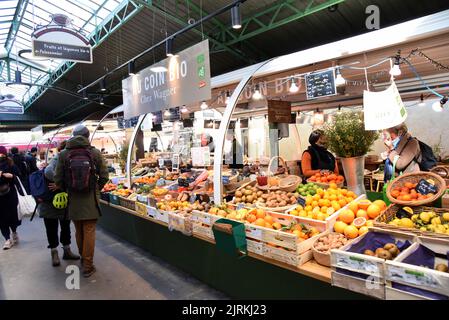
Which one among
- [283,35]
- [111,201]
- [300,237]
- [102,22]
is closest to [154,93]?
[111,201]

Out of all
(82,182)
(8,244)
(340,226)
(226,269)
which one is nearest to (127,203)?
(82,182)

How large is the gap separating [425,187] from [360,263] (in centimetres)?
111

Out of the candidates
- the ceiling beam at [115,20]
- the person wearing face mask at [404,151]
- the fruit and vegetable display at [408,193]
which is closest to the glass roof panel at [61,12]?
the ceiling beam at [115,20]

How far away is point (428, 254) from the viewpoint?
1.85 m

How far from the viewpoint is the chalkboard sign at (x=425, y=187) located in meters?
2.40

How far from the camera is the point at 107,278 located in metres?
3.71

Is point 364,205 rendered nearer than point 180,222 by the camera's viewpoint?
Yes

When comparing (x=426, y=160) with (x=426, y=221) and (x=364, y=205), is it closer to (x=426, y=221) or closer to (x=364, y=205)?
(x=364, y=205)

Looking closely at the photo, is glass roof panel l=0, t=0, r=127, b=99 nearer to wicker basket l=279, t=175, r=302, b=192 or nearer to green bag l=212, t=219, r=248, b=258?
wicker basket l=279, t=175, r=302, b=192

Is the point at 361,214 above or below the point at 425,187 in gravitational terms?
below

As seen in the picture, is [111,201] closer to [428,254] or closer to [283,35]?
[428,254]

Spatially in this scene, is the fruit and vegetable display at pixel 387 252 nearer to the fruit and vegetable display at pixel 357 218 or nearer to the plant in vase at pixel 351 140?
the fruit and vegetable display at pixel 357 218

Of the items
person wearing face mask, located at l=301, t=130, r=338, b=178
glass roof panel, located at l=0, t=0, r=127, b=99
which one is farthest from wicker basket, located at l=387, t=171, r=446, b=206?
glass roof panel, located at l=0, t=0, r=127, b=99

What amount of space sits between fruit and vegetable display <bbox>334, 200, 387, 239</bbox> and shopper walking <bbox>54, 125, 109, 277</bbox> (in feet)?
8.93
